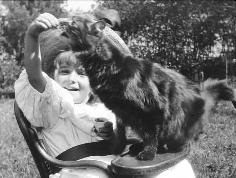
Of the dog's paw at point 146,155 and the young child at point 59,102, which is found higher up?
the young child at point 59,102

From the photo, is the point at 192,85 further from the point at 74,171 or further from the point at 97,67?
the point at 74,171

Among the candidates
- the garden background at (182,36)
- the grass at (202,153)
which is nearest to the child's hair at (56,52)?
the grass at (202,153)

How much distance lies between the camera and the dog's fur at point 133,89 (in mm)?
2480

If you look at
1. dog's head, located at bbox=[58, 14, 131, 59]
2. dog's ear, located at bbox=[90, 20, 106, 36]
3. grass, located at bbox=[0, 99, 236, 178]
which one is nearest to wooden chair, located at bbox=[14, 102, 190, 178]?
dog's head, located at bbox=[58, 14, 131, 59]

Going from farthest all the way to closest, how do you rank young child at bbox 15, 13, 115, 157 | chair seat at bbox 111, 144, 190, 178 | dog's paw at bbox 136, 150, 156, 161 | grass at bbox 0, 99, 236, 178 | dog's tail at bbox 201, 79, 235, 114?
grass at bbox 0, 99, 236, 178, dog's tail at bbox 201, 79, 235, 114, dog's paw at bbox 136, 150, 156, 161, young child at bbox 15, 13, 115, 157, chair seat at bbox 111, 144, 190, 178

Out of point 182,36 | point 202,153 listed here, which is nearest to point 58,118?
point 202,153

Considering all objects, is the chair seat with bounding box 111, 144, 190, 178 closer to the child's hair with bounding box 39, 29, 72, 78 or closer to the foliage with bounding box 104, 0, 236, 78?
the child's hair with bounding box 39, 29, 72, 78

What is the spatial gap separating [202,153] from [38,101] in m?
2.63

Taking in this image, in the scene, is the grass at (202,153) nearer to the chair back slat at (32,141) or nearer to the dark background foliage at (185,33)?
the chair back slat at (32,141)

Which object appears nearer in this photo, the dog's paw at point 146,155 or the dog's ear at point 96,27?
the dog's paw at point 146,155

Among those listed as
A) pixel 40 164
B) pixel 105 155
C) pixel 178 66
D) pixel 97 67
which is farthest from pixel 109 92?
pixel 178 66

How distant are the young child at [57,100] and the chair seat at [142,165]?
33 cm

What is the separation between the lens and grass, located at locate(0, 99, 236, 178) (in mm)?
3920

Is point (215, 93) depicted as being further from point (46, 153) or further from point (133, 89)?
point (46, 153)
